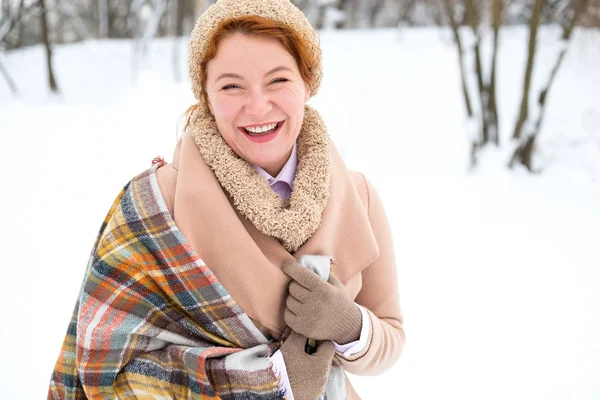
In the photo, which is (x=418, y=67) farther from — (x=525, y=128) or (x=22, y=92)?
(x=22, y=92)

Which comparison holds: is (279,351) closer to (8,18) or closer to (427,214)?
(427,214)

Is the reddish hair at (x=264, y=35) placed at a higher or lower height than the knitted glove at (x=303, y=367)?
higher

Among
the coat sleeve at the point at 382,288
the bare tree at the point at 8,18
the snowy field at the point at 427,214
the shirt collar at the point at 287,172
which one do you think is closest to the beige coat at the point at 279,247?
the coat sleeve at the point at 382,288

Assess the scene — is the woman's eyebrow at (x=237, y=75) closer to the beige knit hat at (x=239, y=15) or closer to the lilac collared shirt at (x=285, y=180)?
the beige knit hat at (x=239, y=15)

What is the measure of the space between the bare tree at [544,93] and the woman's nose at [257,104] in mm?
3943

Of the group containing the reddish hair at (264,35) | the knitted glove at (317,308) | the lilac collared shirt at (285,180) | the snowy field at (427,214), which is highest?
the reddish hair at (264,35)

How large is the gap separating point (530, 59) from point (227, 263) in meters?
4.13

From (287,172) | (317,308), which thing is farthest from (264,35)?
(317,308)

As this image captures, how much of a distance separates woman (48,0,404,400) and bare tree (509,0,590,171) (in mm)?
3885

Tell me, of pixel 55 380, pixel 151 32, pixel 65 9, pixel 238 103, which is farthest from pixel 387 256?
pixel 65 9

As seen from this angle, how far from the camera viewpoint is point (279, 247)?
119 centimetres

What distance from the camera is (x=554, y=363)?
2.47m

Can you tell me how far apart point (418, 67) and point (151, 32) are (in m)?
5.03

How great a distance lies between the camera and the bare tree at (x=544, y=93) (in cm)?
412
